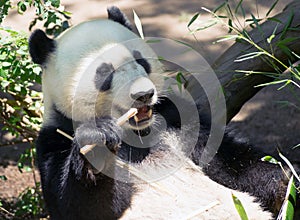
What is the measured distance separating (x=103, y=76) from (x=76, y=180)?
59cm

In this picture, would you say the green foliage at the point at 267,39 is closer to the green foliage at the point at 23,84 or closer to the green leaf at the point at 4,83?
the green foliage at the point at 23,84

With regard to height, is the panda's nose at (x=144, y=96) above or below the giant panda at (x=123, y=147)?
above

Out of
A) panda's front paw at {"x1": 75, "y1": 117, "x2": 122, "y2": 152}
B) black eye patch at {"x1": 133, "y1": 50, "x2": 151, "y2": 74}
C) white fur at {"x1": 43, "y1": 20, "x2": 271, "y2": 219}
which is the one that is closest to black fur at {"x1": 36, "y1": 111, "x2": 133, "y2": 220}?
A: panda's front paw at {"x1": 75, "y1": 117, "x2": 122, "y2": 152}

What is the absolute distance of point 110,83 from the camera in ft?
11.5

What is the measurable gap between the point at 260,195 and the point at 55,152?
123 centimetres

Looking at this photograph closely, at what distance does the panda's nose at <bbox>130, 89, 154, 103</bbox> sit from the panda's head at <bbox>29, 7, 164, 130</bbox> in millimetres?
158

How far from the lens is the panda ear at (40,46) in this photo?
3.61 m

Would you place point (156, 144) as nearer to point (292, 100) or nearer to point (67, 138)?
A: point (67, 138)

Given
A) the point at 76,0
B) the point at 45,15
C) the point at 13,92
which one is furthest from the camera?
the point at 76,0

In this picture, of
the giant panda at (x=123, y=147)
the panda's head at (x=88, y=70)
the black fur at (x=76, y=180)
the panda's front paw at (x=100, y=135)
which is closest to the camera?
the panda's front paw at (x=100, y=135)

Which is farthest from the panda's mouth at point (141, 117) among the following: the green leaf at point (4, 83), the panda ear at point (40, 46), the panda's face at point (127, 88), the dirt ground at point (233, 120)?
the green leaf at point (4, 83)

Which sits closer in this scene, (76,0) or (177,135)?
(177,135)

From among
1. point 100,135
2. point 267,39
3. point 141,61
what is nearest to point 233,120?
point 267,39

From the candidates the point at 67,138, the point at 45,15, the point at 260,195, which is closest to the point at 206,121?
the point at 260,195
